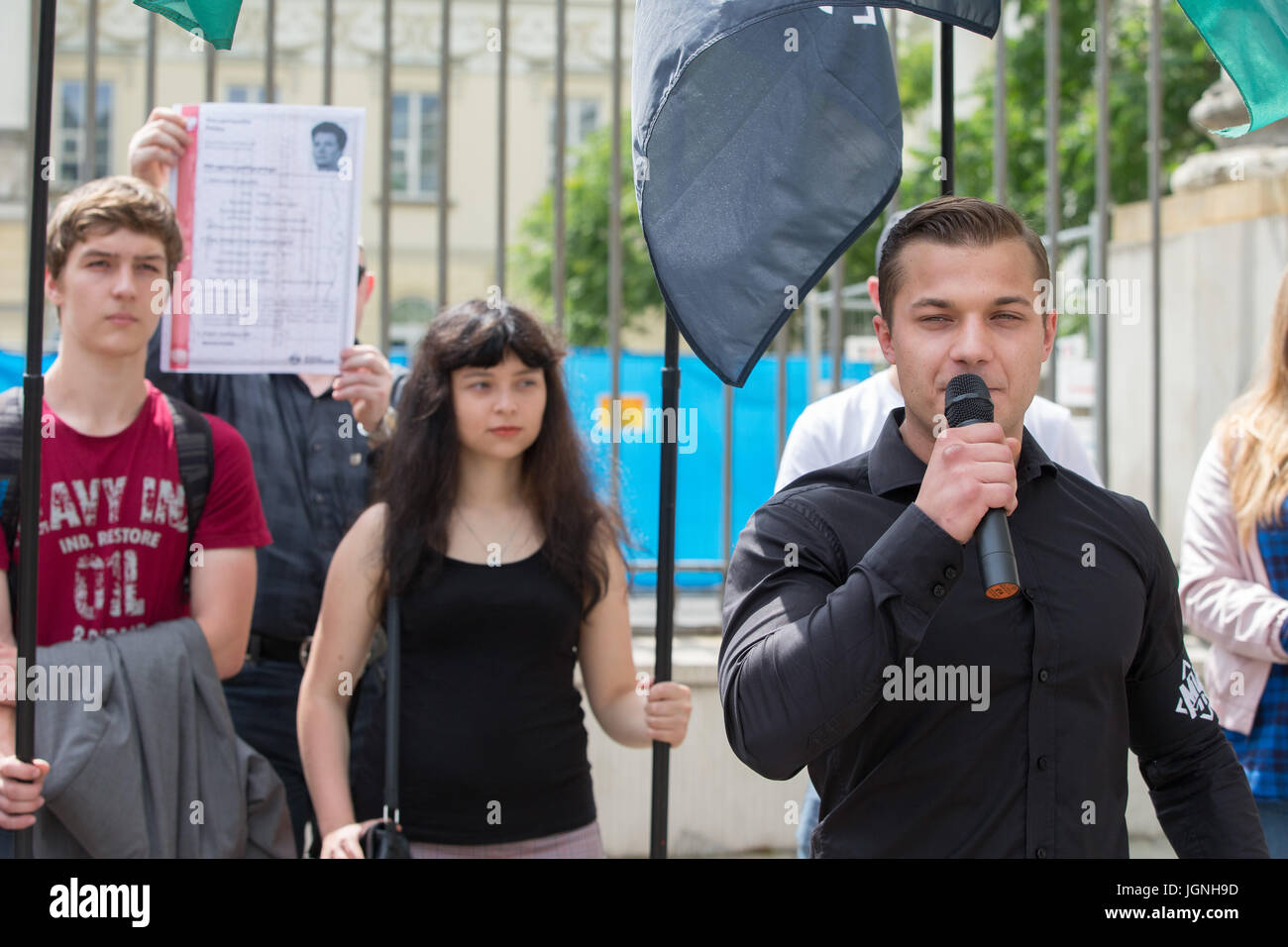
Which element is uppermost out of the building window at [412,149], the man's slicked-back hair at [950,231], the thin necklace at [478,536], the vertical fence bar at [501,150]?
the building window at [412,149]

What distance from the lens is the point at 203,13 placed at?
6.83 ft

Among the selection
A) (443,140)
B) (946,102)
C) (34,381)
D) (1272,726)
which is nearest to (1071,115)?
(443,140)

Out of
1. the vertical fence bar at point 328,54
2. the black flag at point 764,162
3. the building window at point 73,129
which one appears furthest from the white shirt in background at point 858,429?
the building window at point 73,129

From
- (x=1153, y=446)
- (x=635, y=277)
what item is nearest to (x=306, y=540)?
(x=1153, y=446)

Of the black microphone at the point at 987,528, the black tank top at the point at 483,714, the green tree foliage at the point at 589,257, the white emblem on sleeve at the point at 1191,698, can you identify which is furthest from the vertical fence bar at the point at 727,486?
the green tree foliage at the point at 589,257

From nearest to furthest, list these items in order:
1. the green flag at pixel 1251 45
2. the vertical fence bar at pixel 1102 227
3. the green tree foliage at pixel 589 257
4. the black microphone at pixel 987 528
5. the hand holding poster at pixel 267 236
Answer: the black microphone at pixel 987 528 < the green flag at pixel 1251 45 < the hand holding poster at pixel 267 236 < the vertical fence bar at pixel 1102 227 < the green tree foliage at pixel 589 257

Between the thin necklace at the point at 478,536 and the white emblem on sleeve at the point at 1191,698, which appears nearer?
the white emblem on sleeve at the point at 1191,698

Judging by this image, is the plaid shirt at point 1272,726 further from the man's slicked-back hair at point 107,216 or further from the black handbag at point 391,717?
the man's slicked-back hair at point 107,216

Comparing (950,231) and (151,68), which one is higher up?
(151,68)

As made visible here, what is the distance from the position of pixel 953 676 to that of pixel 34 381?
4.63ft

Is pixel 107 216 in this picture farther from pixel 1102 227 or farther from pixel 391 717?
pixel 1102 227

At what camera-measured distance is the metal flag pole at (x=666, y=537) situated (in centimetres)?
217

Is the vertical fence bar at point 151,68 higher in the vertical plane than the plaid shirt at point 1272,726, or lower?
higher

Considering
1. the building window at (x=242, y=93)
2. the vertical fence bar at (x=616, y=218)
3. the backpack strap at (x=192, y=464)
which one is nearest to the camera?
the backpack strap at (x=192, y=464)
